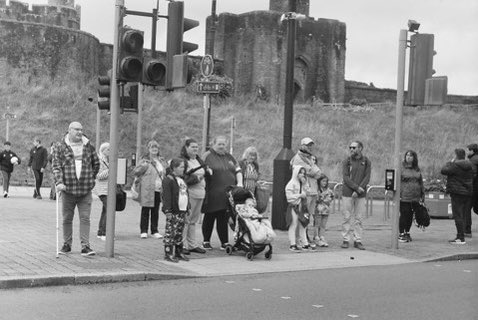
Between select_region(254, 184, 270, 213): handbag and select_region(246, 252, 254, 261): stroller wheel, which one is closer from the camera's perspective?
select_region(246, 252, 254, 261): stroller wheel

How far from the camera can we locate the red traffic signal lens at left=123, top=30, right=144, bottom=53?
34.6 feet

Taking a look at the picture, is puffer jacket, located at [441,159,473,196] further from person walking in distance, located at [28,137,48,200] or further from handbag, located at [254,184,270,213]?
person walking in distance, located at [28,137,48,200]

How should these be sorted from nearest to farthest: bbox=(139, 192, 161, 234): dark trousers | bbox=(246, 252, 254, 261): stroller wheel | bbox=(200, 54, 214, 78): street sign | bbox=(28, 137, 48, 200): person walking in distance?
bbox=(246, 252, 254, 261): stroller wheel < bbox=(139, 192, 161, 234): dark trousers < bbox=(200, 54, 214, 78): street sign < bbox=(28, 137, 48, 200): person walking in distance

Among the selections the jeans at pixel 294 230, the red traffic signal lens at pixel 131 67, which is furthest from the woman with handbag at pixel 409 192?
the red traffic signal lens at pixel 131 67

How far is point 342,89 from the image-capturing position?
58.3 metres

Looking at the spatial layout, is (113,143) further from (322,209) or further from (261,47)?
(261,47)

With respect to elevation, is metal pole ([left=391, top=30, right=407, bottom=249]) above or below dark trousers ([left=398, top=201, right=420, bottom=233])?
above

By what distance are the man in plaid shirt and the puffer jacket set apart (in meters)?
6.83

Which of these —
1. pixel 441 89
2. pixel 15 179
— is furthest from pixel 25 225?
pixel 15 179

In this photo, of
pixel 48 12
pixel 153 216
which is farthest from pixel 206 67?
pixel 48 12

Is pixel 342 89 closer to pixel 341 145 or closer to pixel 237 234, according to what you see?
pixel 341 145

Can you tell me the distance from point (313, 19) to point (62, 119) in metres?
24.8

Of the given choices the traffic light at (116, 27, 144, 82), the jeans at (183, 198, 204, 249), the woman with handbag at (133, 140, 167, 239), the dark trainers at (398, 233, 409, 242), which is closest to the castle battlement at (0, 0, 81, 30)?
the woman with handbag at (133, 140, 167, 239)

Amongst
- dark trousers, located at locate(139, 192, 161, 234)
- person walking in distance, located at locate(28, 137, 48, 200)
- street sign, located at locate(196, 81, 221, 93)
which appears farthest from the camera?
person walking in distance, located at locate(28, 137, 48, 200)
